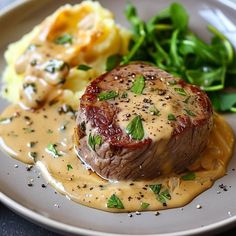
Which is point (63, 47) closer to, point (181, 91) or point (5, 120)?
point (5, 120)

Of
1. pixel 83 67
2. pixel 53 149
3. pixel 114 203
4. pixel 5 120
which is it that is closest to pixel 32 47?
pixel 83 67

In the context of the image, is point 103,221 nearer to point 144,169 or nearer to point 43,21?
point 144,169

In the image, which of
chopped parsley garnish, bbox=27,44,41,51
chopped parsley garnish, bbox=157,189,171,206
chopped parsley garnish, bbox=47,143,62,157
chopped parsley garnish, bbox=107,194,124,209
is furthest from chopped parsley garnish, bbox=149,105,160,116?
chopped parsley garnish, bbox=27,44,41,51

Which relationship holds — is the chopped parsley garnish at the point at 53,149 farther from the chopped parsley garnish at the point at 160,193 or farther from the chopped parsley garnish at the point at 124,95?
the chopped parsley garnish at the point at 160,193

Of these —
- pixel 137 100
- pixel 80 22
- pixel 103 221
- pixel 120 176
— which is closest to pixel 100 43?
pixel 80 22

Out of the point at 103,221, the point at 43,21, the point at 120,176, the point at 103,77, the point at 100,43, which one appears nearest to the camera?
the point at 103,221

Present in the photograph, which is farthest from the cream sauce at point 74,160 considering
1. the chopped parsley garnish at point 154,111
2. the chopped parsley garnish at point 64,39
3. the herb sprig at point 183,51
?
the chopped parsley garnish at point 64,39
